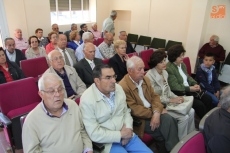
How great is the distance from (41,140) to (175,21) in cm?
558

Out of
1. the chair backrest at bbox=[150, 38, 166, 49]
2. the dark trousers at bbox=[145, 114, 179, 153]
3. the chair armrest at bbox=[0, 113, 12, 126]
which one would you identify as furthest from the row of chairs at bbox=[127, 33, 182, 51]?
the chair armrest at bbox=[0, 113, 12, 126]

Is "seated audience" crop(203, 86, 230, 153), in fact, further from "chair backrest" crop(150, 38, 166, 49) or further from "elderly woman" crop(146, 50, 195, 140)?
"chair backrest" crop(150, 38, 166, 49)

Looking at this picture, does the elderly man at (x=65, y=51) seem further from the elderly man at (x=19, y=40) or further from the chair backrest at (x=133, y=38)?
the chair backrest at (x=133, y=38)

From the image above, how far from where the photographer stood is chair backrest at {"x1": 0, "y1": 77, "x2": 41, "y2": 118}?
2125 mm

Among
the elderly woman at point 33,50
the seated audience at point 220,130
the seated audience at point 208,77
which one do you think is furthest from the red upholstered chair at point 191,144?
the elderly woman at point 33,50

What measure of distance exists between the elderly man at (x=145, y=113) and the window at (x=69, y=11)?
5.48 metres

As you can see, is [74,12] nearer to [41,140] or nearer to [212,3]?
[212,3]

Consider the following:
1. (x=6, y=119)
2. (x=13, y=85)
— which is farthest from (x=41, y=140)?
(x=13, y=85)

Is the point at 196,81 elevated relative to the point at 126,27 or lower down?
lower down

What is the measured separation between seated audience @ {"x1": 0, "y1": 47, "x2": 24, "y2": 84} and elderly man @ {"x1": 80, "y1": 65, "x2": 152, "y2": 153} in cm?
172

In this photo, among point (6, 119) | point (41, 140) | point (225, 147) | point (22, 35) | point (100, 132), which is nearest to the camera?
point (225, 147)

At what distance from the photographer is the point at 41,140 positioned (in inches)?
57.2

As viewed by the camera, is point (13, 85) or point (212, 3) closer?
point (13, 85)

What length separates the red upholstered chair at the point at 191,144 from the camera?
116cm
